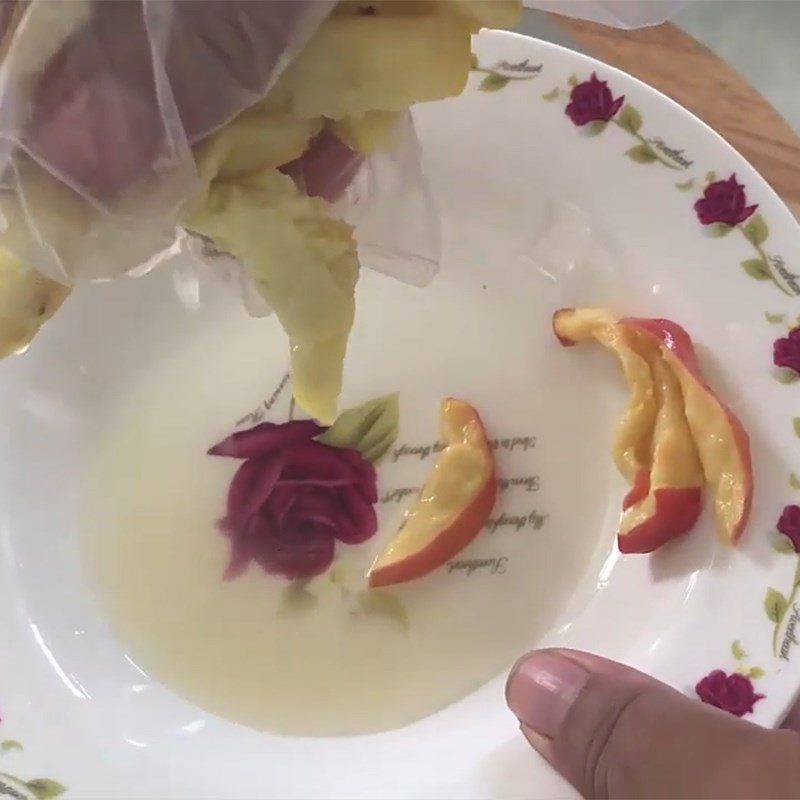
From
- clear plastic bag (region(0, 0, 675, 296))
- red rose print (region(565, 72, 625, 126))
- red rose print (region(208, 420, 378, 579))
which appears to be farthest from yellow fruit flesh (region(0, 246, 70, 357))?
red rose print (region(565, 72, 625, 126))

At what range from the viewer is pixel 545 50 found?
0.64m

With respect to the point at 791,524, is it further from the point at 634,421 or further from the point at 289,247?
the point at 289,247

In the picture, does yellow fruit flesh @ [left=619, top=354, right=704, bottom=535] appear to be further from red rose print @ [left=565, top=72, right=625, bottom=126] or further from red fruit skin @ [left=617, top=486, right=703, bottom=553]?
red rose print @ [left=565, top=72, right=625, bottom=126]

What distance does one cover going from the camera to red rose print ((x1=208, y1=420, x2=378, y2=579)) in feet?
2.04

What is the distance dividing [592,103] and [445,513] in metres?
0.27

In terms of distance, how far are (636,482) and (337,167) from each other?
0.92 ft

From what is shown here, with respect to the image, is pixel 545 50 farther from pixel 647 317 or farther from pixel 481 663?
pixel 481 663

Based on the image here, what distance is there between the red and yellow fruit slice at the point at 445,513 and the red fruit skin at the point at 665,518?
86 mm

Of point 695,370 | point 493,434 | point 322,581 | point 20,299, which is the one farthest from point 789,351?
point 20,299

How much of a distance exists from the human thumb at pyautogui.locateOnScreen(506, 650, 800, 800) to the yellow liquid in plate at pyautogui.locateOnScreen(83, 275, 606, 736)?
2.4 inches

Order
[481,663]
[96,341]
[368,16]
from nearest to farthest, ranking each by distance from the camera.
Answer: [368,16] < [481,663] < [96,341]

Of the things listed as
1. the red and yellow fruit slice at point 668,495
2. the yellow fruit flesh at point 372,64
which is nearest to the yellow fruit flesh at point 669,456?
the red and yellow fruit slice at point 668,495

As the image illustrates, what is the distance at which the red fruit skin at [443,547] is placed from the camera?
1.95 ft

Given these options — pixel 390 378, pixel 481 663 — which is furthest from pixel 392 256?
pixel 481 663
